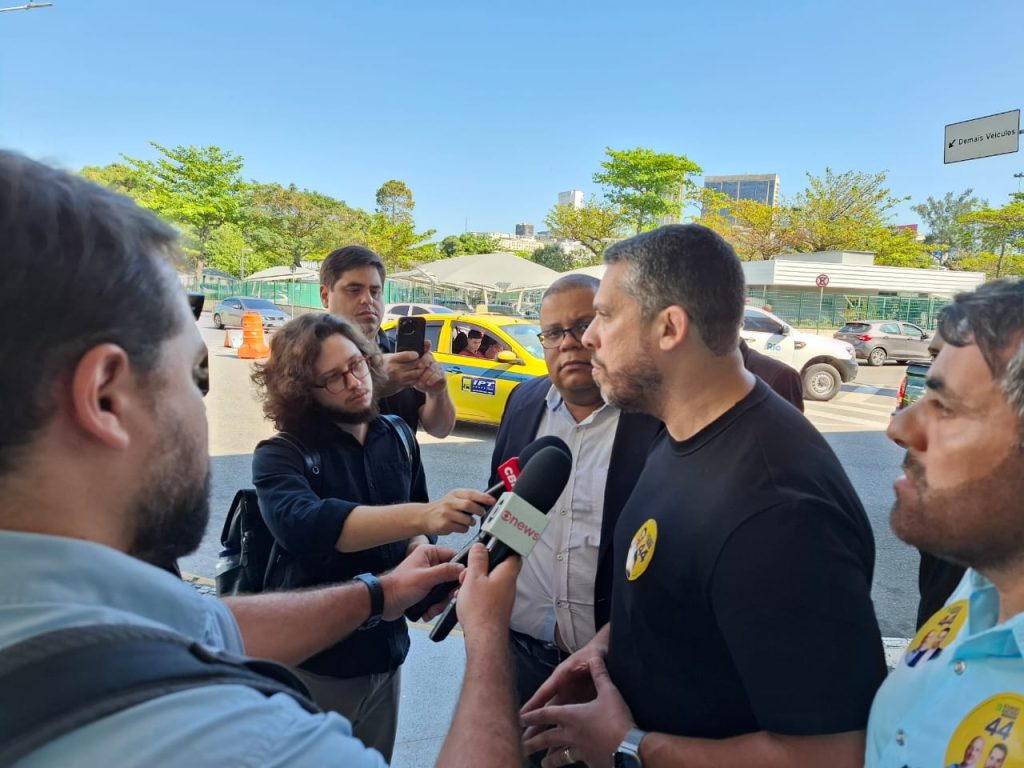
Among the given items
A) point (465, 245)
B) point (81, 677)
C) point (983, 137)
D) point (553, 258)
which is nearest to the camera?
point (81, 677)

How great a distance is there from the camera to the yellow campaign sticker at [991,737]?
34.6 inches

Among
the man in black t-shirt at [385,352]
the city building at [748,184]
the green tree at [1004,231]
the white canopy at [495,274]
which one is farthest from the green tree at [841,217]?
the city building at [748,184]

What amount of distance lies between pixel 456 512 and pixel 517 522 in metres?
0.50

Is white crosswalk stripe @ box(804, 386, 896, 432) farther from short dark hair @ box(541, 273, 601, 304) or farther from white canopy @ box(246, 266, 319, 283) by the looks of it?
white canopy @ box(246, 266, 319, 283)

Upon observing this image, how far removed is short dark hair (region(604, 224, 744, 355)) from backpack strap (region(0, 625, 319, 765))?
1.31 metres

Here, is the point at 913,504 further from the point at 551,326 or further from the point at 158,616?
the point at 551,326

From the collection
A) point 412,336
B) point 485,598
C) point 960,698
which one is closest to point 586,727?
point 485,598

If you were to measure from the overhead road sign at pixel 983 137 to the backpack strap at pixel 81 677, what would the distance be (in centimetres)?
761

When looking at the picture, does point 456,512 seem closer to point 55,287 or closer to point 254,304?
point 55,287

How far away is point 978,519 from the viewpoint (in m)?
1.08

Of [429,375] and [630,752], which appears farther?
[429,375]

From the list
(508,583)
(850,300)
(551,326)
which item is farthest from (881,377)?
(508,583)

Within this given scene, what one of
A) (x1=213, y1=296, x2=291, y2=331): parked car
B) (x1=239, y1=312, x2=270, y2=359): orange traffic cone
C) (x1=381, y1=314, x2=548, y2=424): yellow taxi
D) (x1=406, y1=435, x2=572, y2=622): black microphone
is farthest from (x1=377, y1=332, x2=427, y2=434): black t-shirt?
(x1=213, y1=296, x2=291, y2=331): parked car

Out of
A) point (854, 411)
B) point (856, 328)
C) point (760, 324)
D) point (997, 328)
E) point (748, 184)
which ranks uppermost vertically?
point (748, 184)
